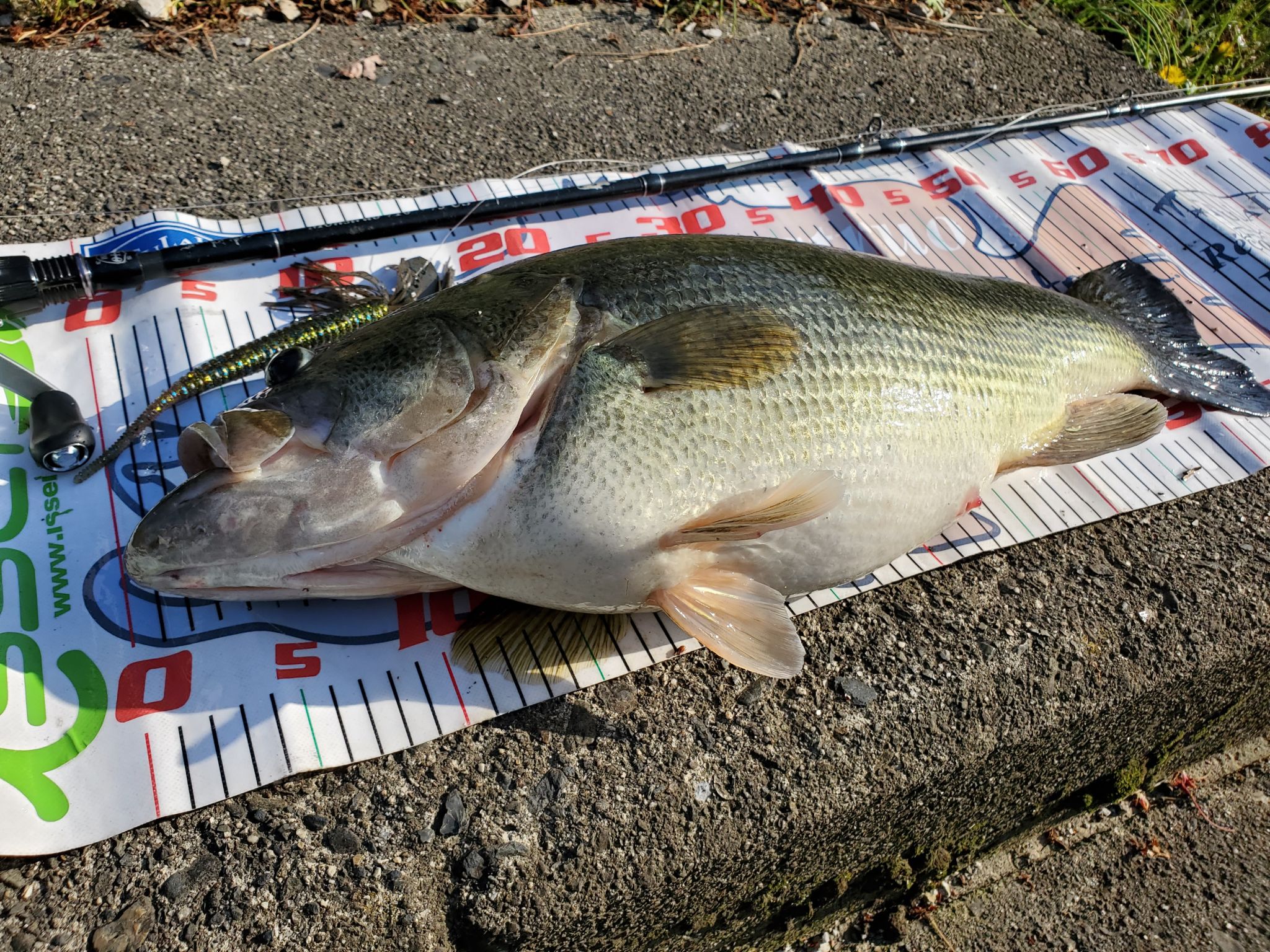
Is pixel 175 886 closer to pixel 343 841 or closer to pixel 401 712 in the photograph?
pixel 343 841

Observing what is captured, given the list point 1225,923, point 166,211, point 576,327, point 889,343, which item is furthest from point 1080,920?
point 166,211

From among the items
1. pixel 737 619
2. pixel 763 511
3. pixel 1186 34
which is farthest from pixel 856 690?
pixel 1186 34

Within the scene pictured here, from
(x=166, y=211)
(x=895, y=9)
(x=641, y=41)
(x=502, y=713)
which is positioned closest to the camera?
(x=502, y=713)

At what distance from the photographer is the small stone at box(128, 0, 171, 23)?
4.05 meters

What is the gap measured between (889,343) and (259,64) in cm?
343

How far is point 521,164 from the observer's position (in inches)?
151

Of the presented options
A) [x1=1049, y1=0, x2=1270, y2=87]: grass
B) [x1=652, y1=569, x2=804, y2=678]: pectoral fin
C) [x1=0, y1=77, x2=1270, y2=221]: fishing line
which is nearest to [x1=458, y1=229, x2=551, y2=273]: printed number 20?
[x1=0, y1=77, x2=1270, y2=221]: fishing line

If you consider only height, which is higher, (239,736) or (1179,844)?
(239,736)

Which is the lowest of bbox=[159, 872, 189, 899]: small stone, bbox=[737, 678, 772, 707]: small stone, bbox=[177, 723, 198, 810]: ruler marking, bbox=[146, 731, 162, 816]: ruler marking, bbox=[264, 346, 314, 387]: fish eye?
bbox=[159, 872, 189, 899]: small stone

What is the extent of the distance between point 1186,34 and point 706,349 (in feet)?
19.5

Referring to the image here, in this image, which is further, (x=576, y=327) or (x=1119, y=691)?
(x=1119, y=691)

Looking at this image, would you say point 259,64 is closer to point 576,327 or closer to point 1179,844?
point 576,327

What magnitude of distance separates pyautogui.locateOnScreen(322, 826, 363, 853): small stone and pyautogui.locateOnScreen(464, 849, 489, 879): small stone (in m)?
0.23

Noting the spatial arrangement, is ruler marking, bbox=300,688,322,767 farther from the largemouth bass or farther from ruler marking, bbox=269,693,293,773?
the largemouth bass
